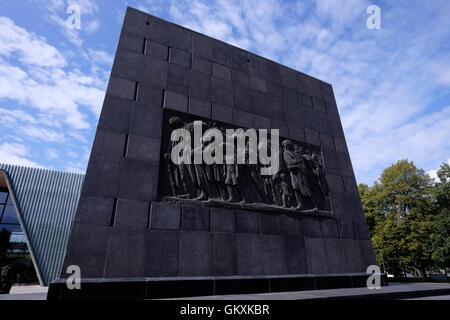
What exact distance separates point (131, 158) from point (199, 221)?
274 centimetres

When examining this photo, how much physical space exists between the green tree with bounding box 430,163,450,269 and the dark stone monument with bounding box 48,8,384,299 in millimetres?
23082

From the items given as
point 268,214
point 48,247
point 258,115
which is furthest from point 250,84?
point 48,247

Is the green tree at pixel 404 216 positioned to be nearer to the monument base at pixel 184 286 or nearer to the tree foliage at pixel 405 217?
the tree foliage at pixel 405 217

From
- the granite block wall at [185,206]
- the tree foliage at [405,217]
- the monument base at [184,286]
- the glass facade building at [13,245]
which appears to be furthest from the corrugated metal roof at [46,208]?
the tree foliage at [405,217]

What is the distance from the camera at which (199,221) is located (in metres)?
7.57

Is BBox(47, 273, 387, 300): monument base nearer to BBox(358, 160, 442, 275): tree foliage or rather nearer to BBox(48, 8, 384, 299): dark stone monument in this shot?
BBox(48, 8, 384, 299): dark stone monument

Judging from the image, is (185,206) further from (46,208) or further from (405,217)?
(405,217)

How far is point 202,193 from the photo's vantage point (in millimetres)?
7938

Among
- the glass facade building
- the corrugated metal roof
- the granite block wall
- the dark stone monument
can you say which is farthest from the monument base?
the glass facade building

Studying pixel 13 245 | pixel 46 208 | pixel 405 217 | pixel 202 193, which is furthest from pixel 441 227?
pixel 13 245

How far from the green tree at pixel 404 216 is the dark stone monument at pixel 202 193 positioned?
74.3 ft

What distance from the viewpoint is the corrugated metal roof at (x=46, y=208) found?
2130 centimetres

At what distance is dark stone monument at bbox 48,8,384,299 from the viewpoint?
6.48 m
